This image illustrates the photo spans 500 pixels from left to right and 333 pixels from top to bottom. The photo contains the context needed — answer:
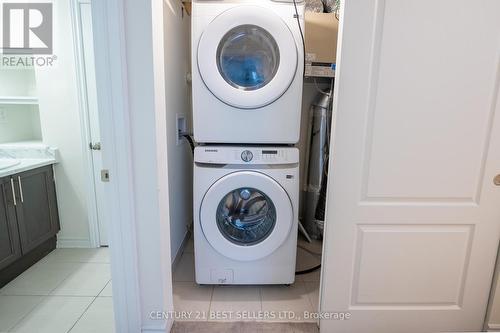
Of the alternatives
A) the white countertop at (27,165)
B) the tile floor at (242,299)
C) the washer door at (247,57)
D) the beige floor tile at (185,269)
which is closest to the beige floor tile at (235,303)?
the tile floor at (242,299)

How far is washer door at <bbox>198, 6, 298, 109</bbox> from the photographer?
150 centimetres

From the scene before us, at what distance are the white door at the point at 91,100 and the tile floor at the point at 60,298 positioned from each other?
0.37 meters

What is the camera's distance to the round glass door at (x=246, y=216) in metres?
1.71

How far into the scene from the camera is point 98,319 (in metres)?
1.59

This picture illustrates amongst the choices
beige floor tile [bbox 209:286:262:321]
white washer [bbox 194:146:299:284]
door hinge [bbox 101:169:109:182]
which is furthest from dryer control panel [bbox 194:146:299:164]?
beige floor tile [bbox 209:286:262:321]

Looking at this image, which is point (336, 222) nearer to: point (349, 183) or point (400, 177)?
point (349, 183)

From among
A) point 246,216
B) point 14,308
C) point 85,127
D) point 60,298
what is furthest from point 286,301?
point 85,127

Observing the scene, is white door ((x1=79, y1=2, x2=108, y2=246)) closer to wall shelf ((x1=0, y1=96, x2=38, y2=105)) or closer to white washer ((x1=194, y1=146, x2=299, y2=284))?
wall shelf ((x1=0, y1=96, x2=38, y2=105))

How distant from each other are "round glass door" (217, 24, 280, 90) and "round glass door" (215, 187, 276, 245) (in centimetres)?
68

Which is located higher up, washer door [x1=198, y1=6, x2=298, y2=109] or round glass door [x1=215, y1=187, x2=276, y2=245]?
washer door [x1=198, y1=6, x2=298, y2=109]

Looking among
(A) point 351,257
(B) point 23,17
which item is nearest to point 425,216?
(A) point 351,257

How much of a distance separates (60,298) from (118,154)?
1248 millimetres

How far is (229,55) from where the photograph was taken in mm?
1629

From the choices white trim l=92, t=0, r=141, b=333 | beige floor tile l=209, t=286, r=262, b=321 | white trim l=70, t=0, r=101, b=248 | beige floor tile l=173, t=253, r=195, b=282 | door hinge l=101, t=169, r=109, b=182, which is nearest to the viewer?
white trim l=92, t=0, r=141, b=333
